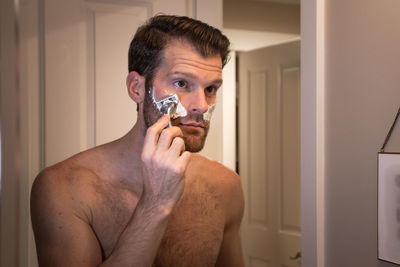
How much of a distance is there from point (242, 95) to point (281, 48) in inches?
15.7

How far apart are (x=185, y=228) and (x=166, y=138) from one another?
383 millimetres

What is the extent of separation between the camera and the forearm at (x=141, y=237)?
38.3 inches

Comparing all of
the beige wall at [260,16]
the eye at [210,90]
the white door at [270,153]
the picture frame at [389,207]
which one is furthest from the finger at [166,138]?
the beige wall at [260,16]

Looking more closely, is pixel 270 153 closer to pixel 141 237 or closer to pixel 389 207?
pixel 389 207

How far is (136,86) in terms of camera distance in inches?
49.3

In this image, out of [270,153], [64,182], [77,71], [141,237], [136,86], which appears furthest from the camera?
[270,153]

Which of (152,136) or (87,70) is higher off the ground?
(87,70)

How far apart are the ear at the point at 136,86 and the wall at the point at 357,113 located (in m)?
0.57

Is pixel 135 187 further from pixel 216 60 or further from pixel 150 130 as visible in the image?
pixel 216 60

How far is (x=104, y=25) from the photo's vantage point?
5.51ft

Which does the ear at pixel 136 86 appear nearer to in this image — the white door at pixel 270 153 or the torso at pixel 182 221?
the torso at pixel 182 221

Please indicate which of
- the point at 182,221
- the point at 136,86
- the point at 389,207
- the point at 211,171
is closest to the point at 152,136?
the point at 136,86

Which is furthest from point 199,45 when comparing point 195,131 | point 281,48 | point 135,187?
point 281,48

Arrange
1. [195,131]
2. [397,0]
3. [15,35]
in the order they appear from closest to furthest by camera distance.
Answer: [397,0] < [195,131] < [15,35]
